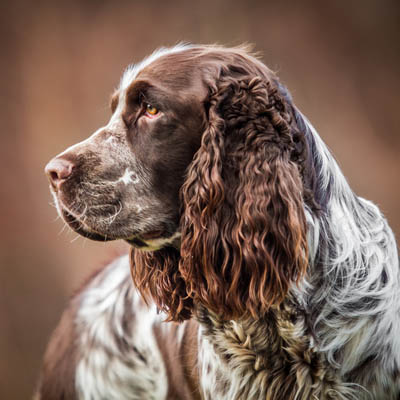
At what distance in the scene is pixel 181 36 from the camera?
429cm

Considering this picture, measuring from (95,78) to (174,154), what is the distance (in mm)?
2714

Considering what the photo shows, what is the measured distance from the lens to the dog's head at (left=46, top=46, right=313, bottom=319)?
175 centimetres

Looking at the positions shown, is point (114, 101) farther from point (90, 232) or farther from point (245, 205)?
point (245, 205)

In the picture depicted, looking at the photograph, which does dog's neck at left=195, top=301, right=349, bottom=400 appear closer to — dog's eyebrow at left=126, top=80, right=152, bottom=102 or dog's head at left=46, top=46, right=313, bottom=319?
dog's head at left=46, top=46, right=313, bottom=319

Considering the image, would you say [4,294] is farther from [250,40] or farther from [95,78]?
[250,40]

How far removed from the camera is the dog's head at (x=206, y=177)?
5.75ft

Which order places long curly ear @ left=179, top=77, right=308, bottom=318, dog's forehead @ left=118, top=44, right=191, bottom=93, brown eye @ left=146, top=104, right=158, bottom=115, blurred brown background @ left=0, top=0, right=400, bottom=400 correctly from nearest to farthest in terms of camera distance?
long curly ear @ left=179, top=77, right=308, bottom=318 → brown eye @ left=146, top=104, right=158, bottom=115 → dog's forehead @ left=118, top=44, right=191, bottom=93 → blurred brown background @ left=0, top=0, right=400, bottom=400

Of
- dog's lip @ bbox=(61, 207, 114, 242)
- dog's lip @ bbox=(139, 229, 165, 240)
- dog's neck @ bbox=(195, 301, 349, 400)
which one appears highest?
dog's lip @ bbox=(61, 207, 114, 242)

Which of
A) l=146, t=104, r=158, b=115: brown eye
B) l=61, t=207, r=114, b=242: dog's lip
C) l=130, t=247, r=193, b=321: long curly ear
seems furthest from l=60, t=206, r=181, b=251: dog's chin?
l=146, t=104, r=158, b=115: brown eye

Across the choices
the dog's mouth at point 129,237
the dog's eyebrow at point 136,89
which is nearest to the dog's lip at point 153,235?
the dog's mouth at point 129,237

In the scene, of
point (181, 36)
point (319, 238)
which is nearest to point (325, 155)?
point (319, 238)

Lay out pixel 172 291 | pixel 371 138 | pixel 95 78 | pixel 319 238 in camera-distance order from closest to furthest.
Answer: pixel 319 238
pixel 172 291
pixel 371 138
pixel 95 78

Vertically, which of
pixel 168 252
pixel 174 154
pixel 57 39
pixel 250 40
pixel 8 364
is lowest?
pixel 8 364

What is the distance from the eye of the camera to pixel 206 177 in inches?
69.5
